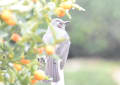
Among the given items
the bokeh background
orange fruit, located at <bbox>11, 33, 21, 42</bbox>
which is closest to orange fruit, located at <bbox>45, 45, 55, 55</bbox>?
orange fruit, located at <bbox>11, 33, 21, 42</bbox>

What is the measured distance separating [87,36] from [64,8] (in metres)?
15.9

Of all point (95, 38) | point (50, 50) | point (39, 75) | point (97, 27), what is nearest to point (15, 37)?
point (50, 50)

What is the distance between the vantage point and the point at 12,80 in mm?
2469

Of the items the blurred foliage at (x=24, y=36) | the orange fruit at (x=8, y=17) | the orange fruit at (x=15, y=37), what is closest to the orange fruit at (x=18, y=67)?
the blurred foliage at (x=24, y=36)

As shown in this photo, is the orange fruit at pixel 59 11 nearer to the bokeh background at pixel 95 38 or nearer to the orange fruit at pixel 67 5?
the orange fruit at pixel 67 5

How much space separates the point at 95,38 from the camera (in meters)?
18.4

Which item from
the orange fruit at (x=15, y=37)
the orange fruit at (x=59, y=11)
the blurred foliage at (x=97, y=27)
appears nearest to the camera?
the orange fruit at (x=15, y=37)

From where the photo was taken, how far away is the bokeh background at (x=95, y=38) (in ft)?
55.1

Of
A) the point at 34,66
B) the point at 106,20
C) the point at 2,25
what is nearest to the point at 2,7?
the point at 2,25

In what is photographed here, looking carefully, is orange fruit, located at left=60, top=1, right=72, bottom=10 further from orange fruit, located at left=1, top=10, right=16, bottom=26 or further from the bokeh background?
the bokeh background

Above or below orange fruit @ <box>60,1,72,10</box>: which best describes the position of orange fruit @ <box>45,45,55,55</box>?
below

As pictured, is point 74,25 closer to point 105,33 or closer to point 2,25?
point 105,33

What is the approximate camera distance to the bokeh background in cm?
1678

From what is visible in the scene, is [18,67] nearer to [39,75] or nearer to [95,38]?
[39,75]
